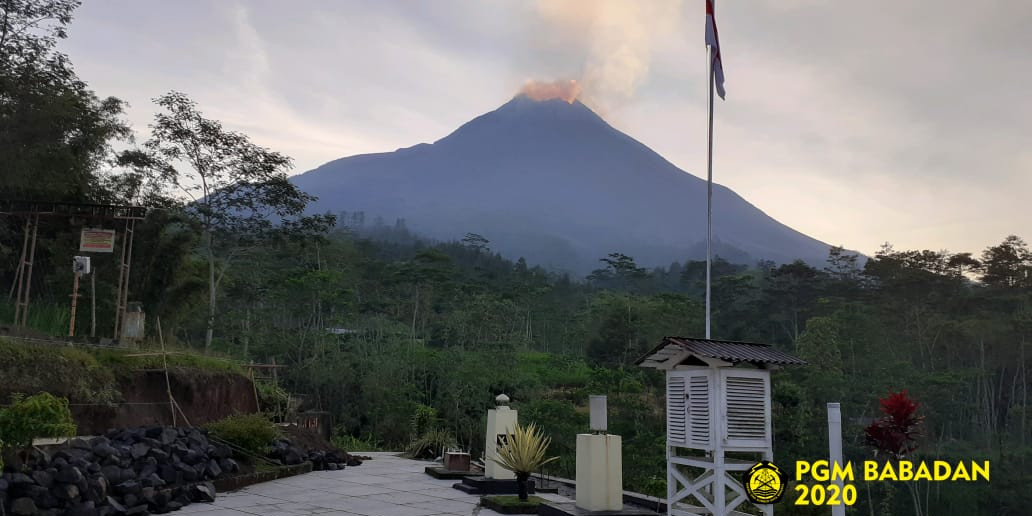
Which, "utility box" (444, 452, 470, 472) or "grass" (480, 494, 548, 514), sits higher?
"grass" (480, 494, 548, 514)

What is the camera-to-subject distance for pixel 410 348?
A: 101ft

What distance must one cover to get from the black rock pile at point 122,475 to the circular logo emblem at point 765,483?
6998 mm

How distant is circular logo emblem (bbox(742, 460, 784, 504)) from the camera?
18.7 ft

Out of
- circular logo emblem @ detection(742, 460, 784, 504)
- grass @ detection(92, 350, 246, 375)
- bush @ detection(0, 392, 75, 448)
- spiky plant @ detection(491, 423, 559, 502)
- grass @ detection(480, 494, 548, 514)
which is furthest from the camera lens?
grass @ detection(92, 350, 246, 375)

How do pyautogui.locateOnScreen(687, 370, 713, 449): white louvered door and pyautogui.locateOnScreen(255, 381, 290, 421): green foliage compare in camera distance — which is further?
pyautogui.locateOnScreen(255, 381, 290, 421): green foliage

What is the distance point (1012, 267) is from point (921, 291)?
5728 millimetres

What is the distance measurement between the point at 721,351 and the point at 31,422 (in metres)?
7.75

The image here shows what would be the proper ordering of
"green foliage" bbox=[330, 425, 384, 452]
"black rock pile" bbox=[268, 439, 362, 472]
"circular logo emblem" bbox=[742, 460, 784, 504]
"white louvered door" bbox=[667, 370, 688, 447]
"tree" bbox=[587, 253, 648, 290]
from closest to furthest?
1. "circular logo emblem" bbox=[742, 460, 784, 504]
2. "white louvered door" bbox=[667, 370, 688, 447]
3. "black rock pile" bbox=[268, 439, 362, 472]
4. "green foliage" bbox=[330, 425, 384, 452]
5. "tree" bbox=[587, 253, 648, 290]

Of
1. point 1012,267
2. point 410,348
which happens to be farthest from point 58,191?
point 1012,267

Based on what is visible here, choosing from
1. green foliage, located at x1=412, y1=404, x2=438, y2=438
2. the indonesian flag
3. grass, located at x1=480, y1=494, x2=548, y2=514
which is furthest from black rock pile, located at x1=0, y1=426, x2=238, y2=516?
green foliage, located at x1=412, y1=404, x2=438, y2=438

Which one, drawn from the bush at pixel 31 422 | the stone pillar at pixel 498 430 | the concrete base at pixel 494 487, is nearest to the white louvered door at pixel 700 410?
the stone pillar at pixel 498 430

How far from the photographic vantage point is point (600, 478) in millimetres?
8414

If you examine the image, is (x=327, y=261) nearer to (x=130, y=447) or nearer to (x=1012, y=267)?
(x=130, y=447)

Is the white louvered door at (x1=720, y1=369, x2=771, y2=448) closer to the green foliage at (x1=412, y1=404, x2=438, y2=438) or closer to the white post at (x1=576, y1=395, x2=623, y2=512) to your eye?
the white post at (x1=576, y1=395, x2=623, y2=512)
